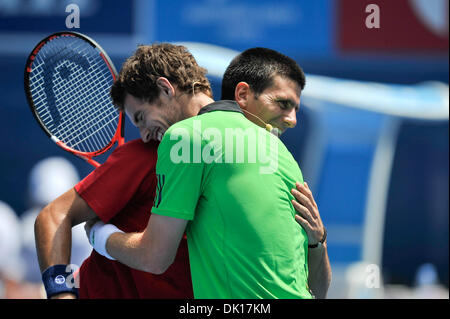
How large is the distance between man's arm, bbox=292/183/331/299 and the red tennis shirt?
1.23 feet

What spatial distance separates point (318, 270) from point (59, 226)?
894mm

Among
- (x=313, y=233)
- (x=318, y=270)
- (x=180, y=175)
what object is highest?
(x=180, y=175)

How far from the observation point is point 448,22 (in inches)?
274

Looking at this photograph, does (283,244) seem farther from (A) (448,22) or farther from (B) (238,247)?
(A) (448,22)

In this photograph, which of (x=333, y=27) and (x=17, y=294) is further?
(x=333, y=27)

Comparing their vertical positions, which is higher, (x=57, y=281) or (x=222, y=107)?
(x=222, y=107)

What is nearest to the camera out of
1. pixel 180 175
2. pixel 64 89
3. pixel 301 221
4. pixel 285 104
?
pixel 180 175

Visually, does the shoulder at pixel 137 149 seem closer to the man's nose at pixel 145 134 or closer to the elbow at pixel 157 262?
the man's nose at pixel 145 134

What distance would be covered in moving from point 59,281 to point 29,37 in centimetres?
521

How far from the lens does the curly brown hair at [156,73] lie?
212 centimetres

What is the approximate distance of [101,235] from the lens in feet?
6.66

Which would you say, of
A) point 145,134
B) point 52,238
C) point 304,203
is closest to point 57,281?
point 52,238

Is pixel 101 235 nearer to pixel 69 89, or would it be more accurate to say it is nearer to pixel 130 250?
pixel 130 250
